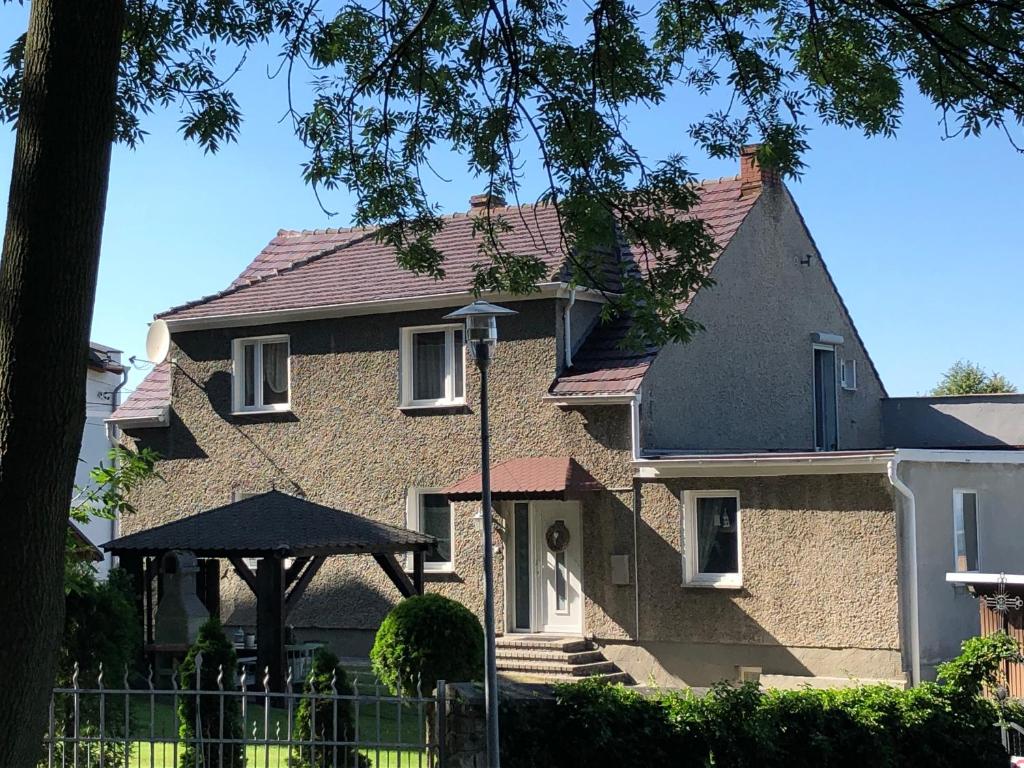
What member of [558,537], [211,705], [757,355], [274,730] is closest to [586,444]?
[558,537]

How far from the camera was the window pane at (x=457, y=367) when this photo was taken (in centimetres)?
2327

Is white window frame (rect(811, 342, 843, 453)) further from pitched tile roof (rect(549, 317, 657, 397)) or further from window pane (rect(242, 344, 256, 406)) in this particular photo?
window pane (rect(242, 344, 256, 406))

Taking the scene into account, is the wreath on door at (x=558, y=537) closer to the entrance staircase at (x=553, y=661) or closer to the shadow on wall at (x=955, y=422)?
the entrance staircase at (x=553, y=661)

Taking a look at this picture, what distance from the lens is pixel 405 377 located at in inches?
935

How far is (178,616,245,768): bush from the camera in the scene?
33.5ft

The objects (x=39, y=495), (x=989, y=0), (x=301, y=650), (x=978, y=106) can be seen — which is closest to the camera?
(x=39, y=495)

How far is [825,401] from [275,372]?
34.4ft

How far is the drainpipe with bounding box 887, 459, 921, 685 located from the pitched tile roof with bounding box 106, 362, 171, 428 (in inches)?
556

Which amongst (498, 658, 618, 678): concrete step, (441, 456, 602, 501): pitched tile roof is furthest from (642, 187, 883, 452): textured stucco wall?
(498, 658, 618, 678): concrete step

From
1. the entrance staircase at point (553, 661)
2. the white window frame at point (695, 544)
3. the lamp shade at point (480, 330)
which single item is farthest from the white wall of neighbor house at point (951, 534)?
the lamp shade at point (480, 330)

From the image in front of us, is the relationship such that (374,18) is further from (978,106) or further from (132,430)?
(132,430)

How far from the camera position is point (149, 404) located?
2702 cm

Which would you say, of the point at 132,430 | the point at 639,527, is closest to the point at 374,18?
the point at 639,527

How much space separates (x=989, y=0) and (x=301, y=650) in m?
Result: 14.3
